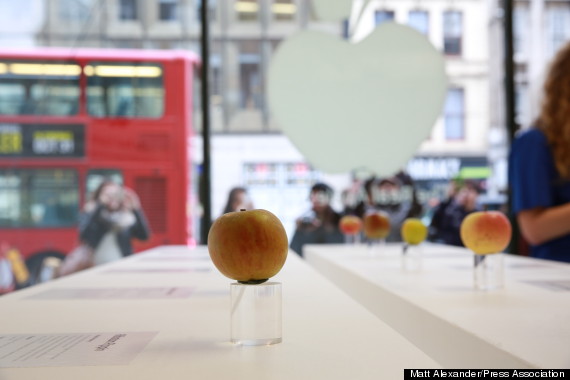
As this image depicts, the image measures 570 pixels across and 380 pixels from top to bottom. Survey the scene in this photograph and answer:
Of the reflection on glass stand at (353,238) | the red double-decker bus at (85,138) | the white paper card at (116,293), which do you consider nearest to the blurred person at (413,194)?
the reflection on glass stand at (353,238)

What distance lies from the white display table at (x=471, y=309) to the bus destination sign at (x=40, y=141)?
10.0ft

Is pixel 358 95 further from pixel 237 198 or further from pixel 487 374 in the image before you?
pixel 487 374

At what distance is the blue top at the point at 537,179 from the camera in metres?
2.09

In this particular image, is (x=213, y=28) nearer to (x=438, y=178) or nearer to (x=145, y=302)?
(x=438, y=178)

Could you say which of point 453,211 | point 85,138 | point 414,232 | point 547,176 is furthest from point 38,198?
point 547,176

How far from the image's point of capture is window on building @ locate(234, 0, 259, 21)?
4652mm

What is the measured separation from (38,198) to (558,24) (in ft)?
12.9

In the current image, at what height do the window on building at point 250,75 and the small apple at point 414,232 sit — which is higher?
the window on building at point 250,75

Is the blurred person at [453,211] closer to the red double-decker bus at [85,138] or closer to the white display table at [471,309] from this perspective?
the red double-decker bus at [85,138]

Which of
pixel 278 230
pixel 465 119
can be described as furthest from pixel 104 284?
pixel 465 119

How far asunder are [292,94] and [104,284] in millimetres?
2336

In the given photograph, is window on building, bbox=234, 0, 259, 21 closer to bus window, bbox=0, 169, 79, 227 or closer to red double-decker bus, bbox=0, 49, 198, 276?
red double-decker bus, bbox=0, 49, 198, 276

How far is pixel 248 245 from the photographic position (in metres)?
0.87

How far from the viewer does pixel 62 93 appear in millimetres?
4715
